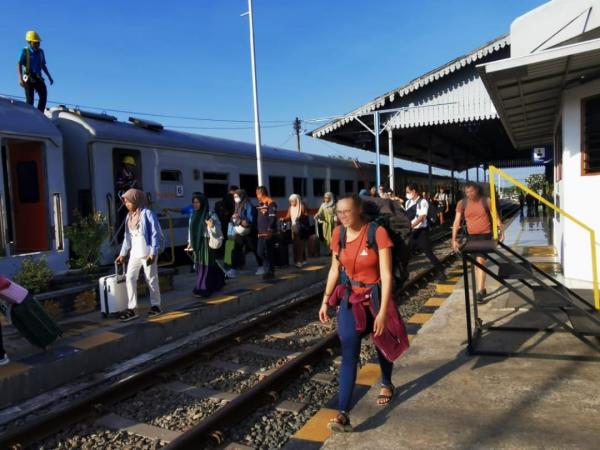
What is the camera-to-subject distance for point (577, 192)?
21.4ft

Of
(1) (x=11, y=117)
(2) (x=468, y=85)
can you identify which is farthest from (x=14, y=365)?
(2) (x=468, y=85)

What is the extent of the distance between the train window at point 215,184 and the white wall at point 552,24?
293 inches

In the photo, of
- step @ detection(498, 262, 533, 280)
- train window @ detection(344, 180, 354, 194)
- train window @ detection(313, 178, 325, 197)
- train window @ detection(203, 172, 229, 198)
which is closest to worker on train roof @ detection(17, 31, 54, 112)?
train window @ detection(203, 172, 229, 198)

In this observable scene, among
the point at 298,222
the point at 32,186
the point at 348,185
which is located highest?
the point at 348,185

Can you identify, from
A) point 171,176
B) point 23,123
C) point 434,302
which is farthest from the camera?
point 171,176

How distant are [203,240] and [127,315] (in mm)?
1618

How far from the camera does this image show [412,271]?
1040cm

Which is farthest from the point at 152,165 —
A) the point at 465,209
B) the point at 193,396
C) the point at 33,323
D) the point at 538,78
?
the point at 538,78

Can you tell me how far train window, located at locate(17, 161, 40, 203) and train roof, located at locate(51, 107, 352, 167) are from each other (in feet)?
3.93

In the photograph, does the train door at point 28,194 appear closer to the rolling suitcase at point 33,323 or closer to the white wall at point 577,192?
the rolling suitcase at point 33,323

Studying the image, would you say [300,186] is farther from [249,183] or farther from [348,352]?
[348,352]

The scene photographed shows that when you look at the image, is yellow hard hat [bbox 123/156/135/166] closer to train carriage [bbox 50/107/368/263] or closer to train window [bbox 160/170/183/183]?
train carriage [bbox 50/107/368/263]

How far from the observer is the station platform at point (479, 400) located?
10.5 feet

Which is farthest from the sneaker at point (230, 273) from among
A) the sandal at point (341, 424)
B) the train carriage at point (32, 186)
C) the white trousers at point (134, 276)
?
the sandal at point (341, 424)
